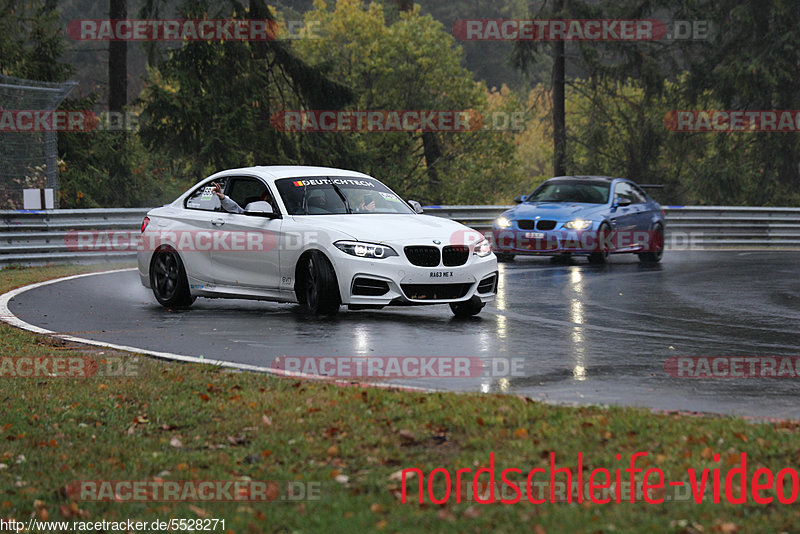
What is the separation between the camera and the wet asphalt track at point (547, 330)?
8594mm

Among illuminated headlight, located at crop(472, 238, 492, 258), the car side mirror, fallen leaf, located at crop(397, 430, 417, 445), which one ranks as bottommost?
fallen leaf, located at crop(397, 430, 417, 445)

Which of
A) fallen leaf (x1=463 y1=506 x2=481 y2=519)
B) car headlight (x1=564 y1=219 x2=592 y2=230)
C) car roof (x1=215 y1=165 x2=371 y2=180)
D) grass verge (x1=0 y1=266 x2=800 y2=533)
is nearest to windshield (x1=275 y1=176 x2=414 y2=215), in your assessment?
car roof (x1=215 y1=165 x2=371 y2=180)

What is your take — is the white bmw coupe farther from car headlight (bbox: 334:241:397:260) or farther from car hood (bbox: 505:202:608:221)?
car hood (bbox: 505:202:608:221)

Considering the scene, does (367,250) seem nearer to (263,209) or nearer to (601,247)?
(263,209)

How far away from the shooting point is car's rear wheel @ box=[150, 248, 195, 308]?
14000mm

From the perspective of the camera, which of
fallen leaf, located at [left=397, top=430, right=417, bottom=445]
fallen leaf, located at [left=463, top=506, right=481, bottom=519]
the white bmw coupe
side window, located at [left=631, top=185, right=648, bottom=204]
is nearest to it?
fallen leaf, located at [left=463, top=506, right=481, bottom=519]

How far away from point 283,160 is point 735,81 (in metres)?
17.5

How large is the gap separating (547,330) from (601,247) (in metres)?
9.38

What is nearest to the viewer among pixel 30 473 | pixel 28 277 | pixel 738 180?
pixel 30 473

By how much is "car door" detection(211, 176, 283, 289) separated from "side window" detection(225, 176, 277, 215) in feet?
0.26

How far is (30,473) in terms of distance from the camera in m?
6.48

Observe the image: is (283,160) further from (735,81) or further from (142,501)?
(142,501)

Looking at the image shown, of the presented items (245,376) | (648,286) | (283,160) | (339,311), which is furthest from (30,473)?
(283,160)

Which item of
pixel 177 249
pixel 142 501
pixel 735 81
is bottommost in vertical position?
pixel 142 501
